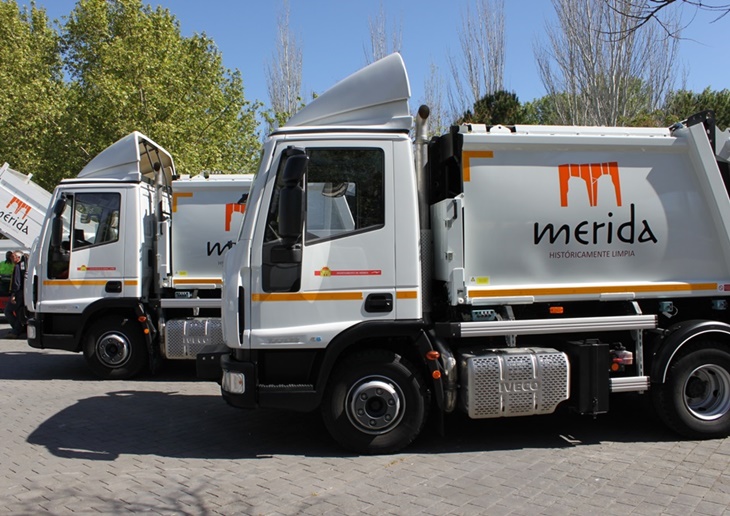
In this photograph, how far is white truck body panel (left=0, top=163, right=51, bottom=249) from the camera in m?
14.2

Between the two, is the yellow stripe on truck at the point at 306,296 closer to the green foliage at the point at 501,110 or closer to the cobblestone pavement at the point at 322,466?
the cobblestone pavement at the point at 322,466

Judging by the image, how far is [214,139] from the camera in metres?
20.3

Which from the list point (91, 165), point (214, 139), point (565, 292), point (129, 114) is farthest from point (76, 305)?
point (214, 139)

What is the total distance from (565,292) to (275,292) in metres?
2.57

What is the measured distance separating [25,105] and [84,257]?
48.4 ft

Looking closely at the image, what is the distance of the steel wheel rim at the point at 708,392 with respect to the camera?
217 inches

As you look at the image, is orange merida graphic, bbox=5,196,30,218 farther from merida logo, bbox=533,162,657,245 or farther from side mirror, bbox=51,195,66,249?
merida logo, bbox=533,162,657,245

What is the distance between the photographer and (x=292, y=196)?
4.67 metres

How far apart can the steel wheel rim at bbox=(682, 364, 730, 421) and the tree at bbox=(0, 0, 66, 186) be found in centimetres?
1912

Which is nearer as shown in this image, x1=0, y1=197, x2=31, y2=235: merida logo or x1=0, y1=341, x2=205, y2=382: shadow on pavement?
x1=0, y1=341, x2=205, y2=382: shadow on pavement

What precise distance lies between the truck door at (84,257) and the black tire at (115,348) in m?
0.41

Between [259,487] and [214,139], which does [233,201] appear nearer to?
[259,487]

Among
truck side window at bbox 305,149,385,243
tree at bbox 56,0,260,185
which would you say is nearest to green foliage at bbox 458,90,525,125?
tree at bbox 56,0,260,185

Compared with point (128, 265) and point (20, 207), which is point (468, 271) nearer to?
point (128, 265)
